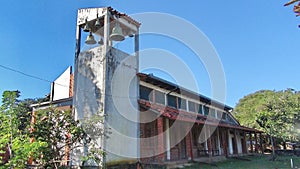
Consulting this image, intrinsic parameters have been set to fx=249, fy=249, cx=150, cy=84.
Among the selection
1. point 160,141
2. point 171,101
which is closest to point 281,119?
point 171,101

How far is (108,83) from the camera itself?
11.0 m

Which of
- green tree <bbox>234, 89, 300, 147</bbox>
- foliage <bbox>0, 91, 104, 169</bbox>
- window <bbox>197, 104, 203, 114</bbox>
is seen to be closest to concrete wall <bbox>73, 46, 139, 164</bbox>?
foliage <bbox>0, 91, 104, 169</bbox>

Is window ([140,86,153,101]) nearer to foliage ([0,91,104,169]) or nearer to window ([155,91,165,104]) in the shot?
window ([155,91,165,104])

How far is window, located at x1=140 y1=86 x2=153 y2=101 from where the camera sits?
13933 millimetres

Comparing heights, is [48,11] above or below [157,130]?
above

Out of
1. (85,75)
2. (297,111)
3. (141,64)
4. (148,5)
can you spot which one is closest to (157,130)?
(141,64)

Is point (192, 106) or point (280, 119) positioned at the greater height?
point (192, 106)

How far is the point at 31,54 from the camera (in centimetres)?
A: 1380

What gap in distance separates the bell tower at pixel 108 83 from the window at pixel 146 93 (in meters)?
1.05

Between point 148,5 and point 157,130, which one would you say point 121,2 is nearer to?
point 148,5

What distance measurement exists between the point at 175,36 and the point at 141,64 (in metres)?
2.34

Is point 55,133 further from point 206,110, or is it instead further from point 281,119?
point 281,119

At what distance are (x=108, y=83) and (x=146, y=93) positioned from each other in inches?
149

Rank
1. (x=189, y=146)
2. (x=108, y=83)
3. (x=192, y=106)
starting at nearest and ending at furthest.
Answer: (x=108, y=83), (x=189, y=146), (x=192, y=106)
